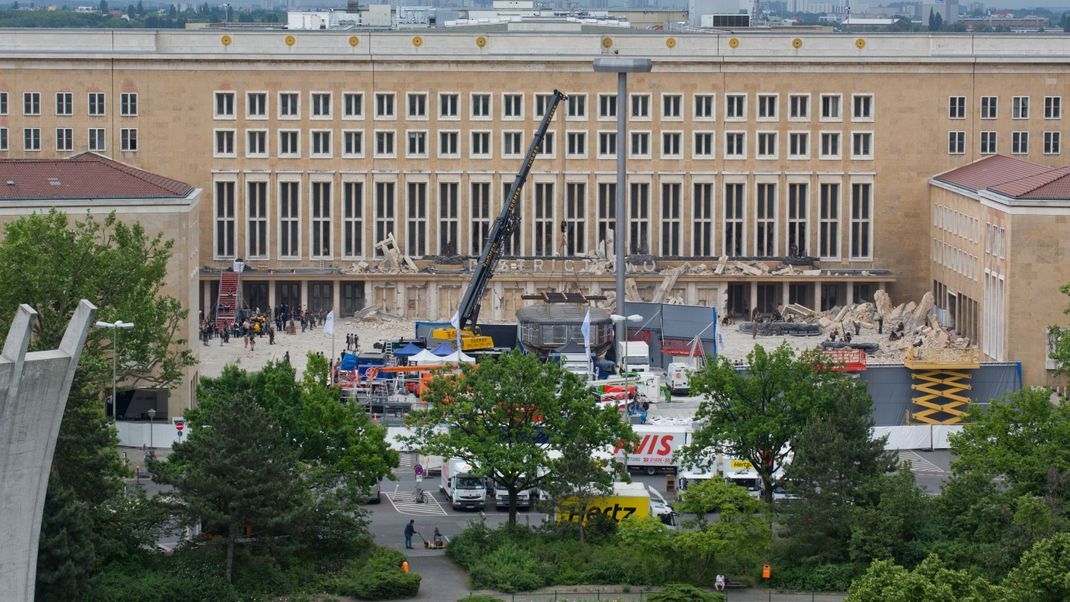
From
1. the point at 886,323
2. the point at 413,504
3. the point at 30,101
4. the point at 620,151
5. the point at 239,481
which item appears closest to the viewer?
the point at 239,481

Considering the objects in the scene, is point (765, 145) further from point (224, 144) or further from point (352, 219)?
point (224, 144)

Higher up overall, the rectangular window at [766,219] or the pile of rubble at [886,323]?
the rectangular window at [766,219]

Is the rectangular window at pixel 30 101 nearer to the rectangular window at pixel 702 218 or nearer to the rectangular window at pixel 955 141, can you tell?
the rectangular window at pixel 702 218

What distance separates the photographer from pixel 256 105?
149125 mm

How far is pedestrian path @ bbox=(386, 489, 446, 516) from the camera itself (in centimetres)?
9319

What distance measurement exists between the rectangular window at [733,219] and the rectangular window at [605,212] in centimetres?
661

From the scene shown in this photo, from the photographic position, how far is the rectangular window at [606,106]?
149875 mm

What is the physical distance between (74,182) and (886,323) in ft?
157

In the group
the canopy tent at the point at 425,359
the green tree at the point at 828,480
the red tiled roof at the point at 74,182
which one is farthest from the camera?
the canopy tent at the point at 425,359

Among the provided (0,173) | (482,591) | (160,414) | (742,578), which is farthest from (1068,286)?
(0,173)

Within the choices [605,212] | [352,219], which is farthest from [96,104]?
[605,212]

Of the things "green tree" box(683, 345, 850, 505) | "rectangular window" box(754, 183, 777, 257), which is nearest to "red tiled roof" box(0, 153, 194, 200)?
"green tree" box(683, 345, 850, 505)

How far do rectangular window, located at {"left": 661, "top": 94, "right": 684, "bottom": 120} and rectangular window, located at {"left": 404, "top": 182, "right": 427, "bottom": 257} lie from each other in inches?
572

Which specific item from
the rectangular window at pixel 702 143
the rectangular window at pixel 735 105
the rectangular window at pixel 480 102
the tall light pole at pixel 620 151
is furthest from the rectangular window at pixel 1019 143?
the tall light pole at pixel 620 151
